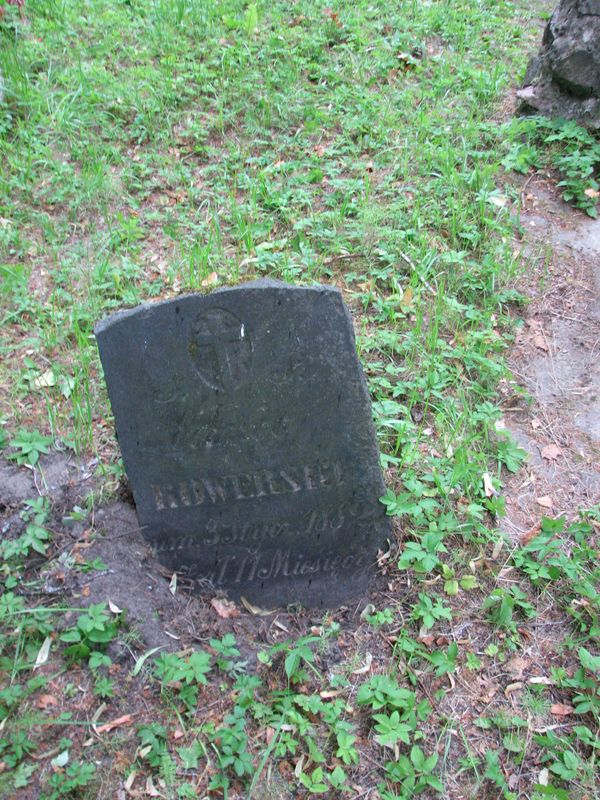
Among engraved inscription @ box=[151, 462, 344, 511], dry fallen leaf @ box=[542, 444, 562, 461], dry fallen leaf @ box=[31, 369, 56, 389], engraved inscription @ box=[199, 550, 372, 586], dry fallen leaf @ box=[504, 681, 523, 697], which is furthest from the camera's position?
dry fallen leaf @ box=[31, 369, 56, 389]

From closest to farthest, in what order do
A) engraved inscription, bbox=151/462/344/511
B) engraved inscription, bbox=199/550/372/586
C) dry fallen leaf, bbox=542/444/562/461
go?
engraved inscription, bbox=151/462/344/511 → engraved inscription, bbox=199/550/372/586 → dry fallen leaf, bbox=542/444/562/461

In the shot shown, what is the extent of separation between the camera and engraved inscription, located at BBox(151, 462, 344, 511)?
262cm

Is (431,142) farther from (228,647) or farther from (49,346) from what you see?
(228,647)

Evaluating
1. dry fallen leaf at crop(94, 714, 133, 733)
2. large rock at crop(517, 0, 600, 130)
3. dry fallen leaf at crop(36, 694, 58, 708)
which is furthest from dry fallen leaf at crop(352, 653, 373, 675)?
large rock at crop(517, 0, 600, 130)

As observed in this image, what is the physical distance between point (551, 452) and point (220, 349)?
5.55ft

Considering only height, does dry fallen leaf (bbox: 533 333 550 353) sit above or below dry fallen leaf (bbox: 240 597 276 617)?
above

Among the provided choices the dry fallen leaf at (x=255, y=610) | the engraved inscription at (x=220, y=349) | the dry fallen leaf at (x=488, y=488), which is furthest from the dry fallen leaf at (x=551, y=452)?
the engraved inscription at (x=220, y=349)

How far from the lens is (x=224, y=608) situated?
8.77 feet

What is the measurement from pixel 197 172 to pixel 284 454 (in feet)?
9.26

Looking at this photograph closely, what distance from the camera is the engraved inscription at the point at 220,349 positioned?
7.90ft

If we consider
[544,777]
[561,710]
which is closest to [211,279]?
[561,710]

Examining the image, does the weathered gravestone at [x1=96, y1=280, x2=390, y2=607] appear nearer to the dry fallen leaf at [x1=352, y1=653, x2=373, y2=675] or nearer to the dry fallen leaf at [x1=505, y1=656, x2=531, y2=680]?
the dry fallen leaf at [x1=352, y1=653, x2=373, y2=675]

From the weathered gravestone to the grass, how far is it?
216 mm

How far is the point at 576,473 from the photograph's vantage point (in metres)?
3.16
